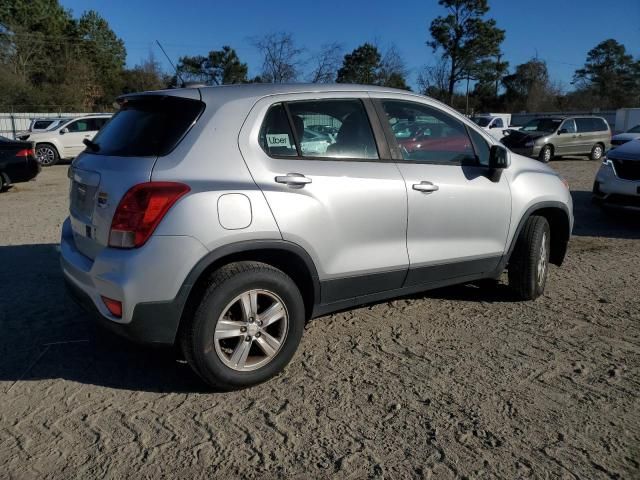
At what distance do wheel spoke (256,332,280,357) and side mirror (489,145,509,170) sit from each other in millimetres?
2159

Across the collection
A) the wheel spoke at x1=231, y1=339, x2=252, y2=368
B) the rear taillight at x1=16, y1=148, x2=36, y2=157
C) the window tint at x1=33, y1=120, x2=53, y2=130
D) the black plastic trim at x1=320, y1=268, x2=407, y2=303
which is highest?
the window tint at x1=33, y1=120, x2=53, y2=130

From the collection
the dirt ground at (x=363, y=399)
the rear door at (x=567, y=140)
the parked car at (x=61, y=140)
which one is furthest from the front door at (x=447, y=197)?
the parked car at (x=61, y=140)

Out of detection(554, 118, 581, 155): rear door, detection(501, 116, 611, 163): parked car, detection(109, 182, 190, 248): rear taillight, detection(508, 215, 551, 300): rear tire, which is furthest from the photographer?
detection(554, 118, 581, 155): rear door

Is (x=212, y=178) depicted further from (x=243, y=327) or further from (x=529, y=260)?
(x=529, y=260)

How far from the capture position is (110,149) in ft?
10.8

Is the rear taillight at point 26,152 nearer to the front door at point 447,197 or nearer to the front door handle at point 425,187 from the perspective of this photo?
the front door at point 447,197

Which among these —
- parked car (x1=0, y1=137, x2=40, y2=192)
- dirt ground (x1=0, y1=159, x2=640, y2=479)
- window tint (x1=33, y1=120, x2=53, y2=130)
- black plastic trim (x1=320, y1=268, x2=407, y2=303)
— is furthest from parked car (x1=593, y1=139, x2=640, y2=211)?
window tint (x1=33, y1=120, x2=53, y2=130)

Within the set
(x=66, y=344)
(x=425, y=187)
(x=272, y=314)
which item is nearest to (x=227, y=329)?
(x=272, y=314)

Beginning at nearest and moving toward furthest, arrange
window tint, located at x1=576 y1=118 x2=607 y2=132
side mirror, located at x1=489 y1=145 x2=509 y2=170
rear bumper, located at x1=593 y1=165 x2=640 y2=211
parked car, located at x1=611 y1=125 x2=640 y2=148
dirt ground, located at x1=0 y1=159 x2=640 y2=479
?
dirt ground, located at x1=0 y1=159 x2=640 y2=479 < side mirror, located at x1=489 y1=145 x2=509 y2=170 < rear bumper, located at x1=593 y1=165 x2=640 y2=211 < parked car, located at x1=611 y1=125 x2=640 y2=148 < window tint, located at x1=576 y1=118 x2=607 y2=132

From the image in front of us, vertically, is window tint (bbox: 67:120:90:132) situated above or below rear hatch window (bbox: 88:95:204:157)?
above

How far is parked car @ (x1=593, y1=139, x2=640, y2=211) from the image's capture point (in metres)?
7.74

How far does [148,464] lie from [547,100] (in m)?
61.9

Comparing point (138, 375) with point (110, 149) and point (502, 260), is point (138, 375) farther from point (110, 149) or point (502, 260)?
point (502, 260)

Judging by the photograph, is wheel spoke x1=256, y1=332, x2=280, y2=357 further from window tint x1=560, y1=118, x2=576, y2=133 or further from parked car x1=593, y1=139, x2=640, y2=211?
window tint x1=560, y1=118, x2=576, y2=133
